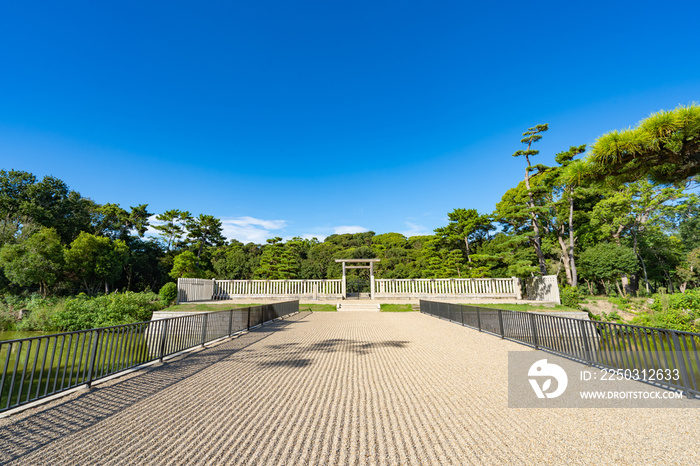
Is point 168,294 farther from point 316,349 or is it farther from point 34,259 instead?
point 316,349

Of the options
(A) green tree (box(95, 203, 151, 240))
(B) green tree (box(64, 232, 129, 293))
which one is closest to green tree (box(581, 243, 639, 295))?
(B) green tree (box(64, 232, 129, 293))

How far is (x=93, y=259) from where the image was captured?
797 inches

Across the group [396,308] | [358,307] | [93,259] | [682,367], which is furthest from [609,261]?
[93,259]

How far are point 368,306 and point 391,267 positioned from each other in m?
14.9

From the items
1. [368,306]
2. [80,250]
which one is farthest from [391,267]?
[80,250]

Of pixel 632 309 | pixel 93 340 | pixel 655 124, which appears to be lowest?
pixel 632 309

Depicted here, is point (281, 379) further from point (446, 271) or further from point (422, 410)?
point (446, 271)

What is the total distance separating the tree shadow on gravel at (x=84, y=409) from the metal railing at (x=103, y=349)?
10.9 inches

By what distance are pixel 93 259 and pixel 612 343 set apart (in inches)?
1080

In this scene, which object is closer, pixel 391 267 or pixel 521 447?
pixel 521 447

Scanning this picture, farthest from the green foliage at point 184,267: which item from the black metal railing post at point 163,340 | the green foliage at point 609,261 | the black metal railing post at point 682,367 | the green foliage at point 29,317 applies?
the green foliage at point 609,261

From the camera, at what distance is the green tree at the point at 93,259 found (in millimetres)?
19375

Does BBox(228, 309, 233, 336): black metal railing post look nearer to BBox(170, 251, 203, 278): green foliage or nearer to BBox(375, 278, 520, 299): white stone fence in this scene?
BBox(375, 278, 520, 299): white stone fence

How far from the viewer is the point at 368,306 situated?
16.0m
